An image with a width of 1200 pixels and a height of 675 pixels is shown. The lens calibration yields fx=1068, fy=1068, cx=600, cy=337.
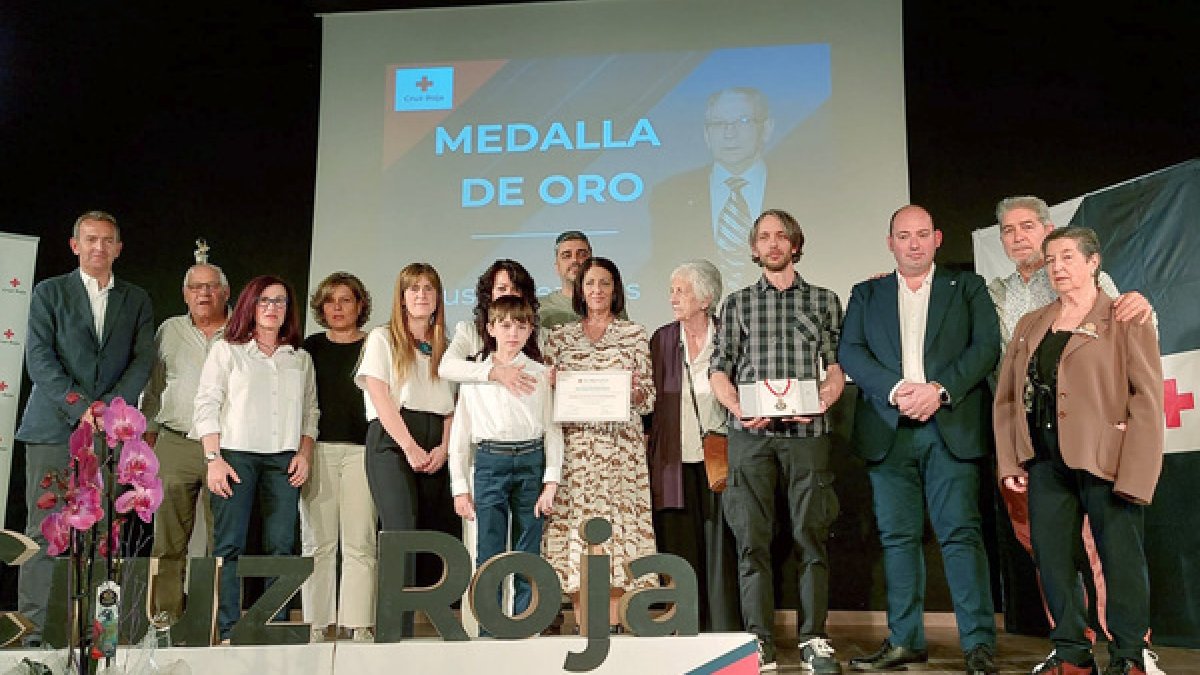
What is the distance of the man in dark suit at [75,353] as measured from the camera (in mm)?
4207

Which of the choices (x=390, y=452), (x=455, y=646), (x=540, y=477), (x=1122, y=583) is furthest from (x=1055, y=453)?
(x=390, y=452)

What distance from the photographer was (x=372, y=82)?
5.81m

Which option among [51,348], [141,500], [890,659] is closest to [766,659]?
[890,659]

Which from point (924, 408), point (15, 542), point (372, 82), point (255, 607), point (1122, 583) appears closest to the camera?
point (15, 542)

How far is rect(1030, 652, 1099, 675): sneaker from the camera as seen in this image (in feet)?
10.3

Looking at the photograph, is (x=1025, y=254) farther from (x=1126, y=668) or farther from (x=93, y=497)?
(x=93, y=497)

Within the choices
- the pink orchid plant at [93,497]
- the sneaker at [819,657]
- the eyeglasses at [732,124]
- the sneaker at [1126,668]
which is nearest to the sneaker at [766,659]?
the sneaker at [819,657]

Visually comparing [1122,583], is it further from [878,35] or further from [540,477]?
[878,35]

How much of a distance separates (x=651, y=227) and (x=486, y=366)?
1.87 metres

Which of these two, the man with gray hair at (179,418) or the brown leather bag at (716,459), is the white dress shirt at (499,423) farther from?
the man with gray hair at (179,418)

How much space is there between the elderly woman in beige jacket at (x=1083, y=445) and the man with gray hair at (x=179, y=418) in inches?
117

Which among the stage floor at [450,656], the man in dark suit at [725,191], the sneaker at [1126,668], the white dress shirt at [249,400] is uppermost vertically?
the man in dark suit at [725,191]

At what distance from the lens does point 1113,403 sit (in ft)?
10.3

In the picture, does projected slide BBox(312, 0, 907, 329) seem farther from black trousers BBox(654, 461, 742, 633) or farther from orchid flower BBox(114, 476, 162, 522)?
orchid flower BBox(114, 476, 162, 522)
